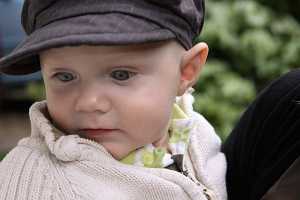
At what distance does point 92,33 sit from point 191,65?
0.38m

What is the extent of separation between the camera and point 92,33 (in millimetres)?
1620

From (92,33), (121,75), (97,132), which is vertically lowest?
(97,132)

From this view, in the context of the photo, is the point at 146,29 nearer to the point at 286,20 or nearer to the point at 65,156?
the point at 65,156

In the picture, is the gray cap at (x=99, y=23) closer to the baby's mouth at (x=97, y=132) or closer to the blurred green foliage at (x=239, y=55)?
the baby's mouth at (x=97, y=132)

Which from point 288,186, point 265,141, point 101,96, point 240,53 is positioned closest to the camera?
point 288,186

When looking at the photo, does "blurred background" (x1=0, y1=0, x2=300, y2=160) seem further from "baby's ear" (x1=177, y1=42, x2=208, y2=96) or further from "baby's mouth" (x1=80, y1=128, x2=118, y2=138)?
"baby's mouth" (x1=80, y1=128, x2=118, y2=138)

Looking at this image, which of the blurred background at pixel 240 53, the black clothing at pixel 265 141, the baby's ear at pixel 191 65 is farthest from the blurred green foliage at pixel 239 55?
the baby's ear at pixel 191 65

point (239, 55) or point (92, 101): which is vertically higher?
point (239, 55)

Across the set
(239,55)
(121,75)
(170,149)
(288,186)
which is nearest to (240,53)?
(239,55)

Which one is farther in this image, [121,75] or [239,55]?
[239,55]

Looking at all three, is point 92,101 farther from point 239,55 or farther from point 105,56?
point 239,55

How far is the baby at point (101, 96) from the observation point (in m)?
1.67

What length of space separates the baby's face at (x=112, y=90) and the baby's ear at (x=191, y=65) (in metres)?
0.08

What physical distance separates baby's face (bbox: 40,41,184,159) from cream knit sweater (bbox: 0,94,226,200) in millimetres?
45
